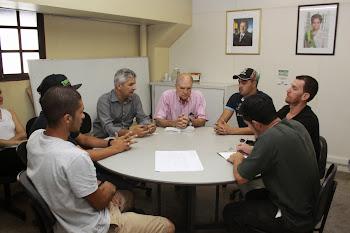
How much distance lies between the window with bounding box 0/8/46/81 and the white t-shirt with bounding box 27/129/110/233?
2.10 meters

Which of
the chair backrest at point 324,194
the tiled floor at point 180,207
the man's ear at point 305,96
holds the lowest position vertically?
the tiled floor at point 180,207

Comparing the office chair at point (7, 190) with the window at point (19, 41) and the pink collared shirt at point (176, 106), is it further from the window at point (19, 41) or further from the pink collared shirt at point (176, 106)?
the pink collared shirt at point (176, 106)

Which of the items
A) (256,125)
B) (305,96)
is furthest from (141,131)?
(305,96)

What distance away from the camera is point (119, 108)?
3109 mm

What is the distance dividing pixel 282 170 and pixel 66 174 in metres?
1.16

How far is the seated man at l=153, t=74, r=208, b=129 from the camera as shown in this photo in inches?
124

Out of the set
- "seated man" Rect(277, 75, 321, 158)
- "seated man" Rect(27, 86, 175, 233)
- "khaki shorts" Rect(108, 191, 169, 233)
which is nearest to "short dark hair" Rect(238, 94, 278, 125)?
"seated man" Rect(277, 75, 321, 158)

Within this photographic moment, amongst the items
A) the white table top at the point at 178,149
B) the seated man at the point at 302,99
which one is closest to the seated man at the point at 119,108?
the white table top at the point at 178,149

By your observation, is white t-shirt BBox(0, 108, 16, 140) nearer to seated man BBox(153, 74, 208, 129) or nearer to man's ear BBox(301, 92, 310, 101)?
seated man BBox(153, 74, 208, 129)

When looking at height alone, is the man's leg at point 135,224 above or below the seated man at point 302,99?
below

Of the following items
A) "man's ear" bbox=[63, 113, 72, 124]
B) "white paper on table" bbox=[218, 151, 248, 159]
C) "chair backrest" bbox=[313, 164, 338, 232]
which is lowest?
"chair backrest" bbox=[313, 164, 338, 232]

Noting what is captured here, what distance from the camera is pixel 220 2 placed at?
464cm

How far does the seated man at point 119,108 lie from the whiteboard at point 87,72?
782mm

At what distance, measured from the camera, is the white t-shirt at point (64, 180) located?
1441mm
